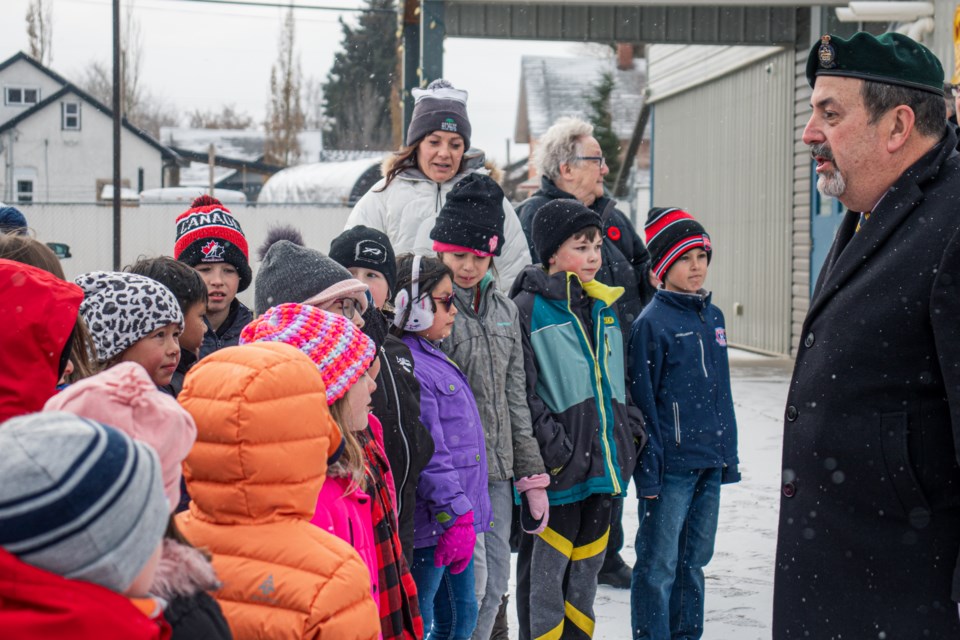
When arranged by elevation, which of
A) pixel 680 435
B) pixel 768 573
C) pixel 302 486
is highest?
pixel 302 486

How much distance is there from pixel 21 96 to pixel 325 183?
25.8 meters

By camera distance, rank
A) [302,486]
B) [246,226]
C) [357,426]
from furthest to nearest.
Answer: [246,226], [357,426], [302,486]

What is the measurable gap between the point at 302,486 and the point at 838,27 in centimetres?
1098

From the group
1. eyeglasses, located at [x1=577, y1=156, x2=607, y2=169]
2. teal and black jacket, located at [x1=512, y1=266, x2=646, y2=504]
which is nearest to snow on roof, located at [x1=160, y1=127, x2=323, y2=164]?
Result: eyeglasses, located at [x1=577, y1=156, x2=607, y2=169]

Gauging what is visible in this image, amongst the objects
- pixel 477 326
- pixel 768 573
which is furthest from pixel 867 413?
pixel 768 573

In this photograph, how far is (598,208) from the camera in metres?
5.30

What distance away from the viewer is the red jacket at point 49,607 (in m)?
1.29

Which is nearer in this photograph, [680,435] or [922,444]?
[922,444]

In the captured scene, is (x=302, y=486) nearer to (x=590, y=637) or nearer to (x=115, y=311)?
(x=115, y=311)

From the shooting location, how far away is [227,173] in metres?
56.2

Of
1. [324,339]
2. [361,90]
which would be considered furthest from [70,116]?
[324,339]

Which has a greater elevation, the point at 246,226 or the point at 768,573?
the point at 246,226

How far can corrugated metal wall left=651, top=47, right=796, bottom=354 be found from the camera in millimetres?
13727

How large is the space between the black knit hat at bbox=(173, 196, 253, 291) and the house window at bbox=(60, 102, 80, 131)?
1692 inches
